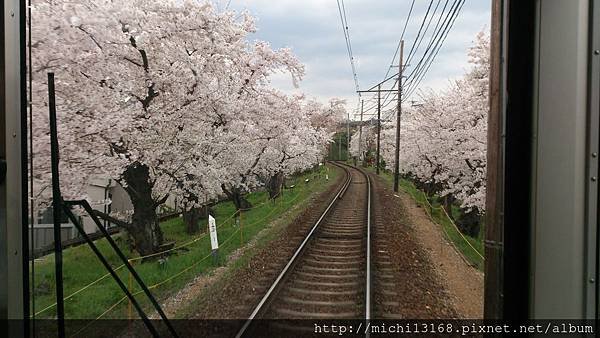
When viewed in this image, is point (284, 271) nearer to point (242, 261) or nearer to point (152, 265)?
point (242, 261)

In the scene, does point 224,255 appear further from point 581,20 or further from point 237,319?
point 581,20

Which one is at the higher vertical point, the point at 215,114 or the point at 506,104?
the point at 215,114

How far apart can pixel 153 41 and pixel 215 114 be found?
45.5 inches

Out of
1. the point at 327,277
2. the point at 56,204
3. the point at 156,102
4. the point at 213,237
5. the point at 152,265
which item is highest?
the point at 156,102

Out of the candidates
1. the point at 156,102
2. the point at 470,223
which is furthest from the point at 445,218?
the point at 156,102

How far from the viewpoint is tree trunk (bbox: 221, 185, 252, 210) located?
573 centimetres

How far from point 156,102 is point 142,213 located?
118 cm

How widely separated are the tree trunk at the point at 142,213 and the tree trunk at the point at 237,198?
5.20 ft

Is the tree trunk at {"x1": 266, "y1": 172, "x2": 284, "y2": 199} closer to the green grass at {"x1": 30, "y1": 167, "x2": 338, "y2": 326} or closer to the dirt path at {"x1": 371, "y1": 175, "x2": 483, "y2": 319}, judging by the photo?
the green grass at {"x1": 30, "y1": 167, "x2": 338, "y2": 326}

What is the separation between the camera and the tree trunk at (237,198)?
225 inches

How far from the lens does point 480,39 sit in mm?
3404

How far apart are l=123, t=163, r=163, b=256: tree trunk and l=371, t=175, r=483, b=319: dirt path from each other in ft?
9.32

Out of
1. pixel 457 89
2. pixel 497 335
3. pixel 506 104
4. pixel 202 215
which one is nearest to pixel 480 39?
pixel 457 89

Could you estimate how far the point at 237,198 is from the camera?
19.1 ft
